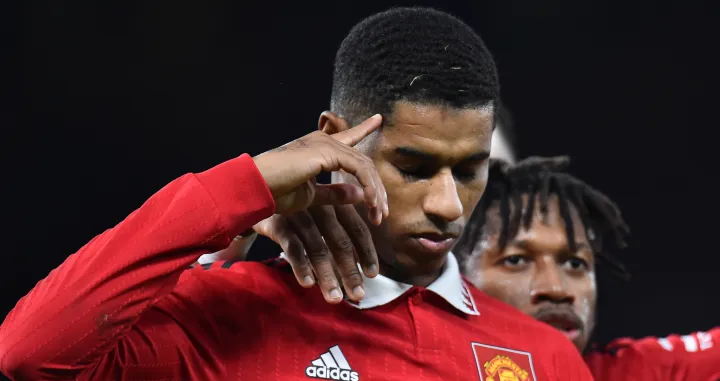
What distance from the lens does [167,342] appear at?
1235mm

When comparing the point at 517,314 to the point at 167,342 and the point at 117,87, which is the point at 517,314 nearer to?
the point at 167,342

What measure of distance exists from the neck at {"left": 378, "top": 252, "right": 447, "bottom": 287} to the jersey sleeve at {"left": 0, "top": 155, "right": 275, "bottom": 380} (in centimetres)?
38

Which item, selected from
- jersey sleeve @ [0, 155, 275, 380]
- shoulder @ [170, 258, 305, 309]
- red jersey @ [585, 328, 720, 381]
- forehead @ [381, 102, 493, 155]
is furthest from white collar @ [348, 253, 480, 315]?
red jersey @ [585, 328, 720, 381]

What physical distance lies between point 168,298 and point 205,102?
1.48 meters

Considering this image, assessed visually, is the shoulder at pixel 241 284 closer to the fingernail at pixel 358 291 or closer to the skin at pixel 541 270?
the fingernail at pixel 358 291

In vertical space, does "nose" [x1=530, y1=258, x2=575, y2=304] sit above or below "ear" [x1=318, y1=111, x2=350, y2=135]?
below

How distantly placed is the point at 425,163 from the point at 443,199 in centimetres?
6

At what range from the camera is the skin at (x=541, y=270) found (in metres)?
2.11

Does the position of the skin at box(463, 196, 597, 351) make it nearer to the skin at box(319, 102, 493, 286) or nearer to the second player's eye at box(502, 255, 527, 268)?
the second player's eye at box(502, 255, 527, 268)

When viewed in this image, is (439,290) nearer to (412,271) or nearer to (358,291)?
(412,271)

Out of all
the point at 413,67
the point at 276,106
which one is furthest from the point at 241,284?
the point at 276,106

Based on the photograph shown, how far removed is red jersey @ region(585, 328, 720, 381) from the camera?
2098 millimetres

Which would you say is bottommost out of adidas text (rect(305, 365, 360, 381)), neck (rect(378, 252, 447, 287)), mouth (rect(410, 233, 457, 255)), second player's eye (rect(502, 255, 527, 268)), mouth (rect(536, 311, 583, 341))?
mouth (rect(536, 311, 583, 341))

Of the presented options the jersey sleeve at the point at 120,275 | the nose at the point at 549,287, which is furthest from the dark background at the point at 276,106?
the jersey sleeve at the point at 120,275
